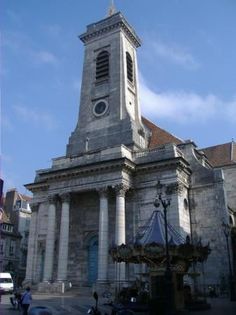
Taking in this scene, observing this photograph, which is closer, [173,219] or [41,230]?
[173,219]

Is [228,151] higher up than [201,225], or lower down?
higher up

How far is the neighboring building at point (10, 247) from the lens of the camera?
49000mm

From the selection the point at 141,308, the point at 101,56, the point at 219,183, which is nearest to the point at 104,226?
the point at 219,183

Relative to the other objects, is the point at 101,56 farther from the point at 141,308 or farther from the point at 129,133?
the point at 141,308

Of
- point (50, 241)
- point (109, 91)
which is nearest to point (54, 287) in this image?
point (50, 241)

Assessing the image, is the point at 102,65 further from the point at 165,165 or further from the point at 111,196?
the point at 111,196

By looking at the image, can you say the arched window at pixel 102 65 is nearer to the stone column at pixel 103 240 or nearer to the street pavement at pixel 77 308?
the stone column at pixel 103 240

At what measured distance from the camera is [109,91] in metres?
36.0

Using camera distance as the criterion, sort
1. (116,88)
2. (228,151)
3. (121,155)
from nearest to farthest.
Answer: (121,155)
(116,88)
(228,151)

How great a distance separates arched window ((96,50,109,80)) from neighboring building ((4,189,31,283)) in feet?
77.6

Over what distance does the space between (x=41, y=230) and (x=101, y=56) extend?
17.9 metres

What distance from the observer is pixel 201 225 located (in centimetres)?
2938

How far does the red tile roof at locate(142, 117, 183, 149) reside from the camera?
1435 inches

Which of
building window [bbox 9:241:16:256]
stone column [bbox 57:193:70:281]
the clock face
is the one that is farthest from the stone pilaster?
building window [bbox 9:241:16:256]
